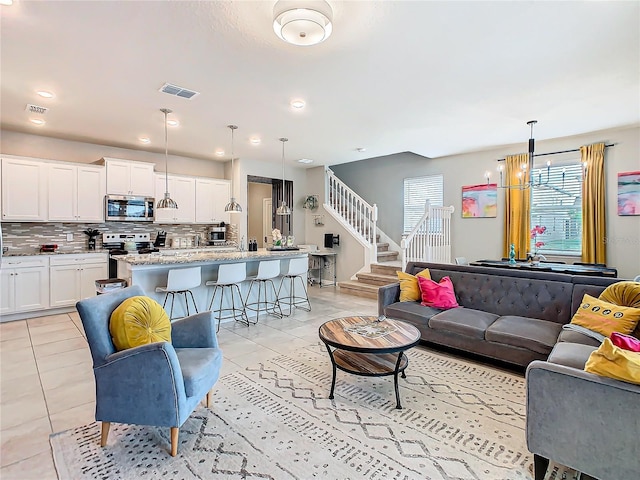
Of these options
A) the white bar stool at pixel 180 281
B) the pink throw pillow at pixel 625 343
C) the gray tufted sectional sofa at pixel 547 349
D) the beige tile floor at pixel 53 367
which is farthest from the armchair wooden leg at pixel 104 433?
the pink throw pillow at pixel 625 343

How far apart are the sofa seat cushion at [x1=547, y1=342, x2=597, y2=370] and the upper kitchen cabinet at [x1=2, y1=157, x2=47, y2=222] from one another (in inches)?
271

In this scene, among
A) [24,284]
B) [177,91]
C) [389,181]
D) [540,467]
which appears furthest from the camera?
[389,181]

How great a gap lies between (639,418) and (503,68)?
3.05 metres

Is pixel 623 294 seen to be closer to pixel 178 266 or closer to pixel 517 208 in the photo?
pixel 517 208

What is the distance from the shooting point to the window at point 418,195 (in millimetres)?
7613

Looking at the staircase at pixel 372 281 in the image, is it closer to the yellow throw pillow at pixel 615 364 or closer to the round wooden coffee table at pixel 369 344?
the round wooden coffee table at pixel 369 344

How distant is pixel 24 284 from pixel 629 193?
30.2 feet

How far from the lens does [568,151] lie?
18.9 feet

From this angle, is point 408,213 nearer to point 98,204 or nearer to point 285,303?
point 285,303

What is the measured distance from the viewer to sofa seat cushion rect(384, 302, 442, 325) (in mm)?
3729

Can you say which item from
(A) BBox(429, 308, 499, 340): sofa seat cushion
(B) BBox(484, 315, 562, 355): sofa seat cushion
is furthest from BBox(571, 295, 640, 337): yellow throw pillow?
(A) BBox(429, 308, 499, 340): sofa seat cushion

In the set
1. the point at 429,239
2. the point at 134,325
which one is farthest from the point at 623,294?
the point at 134,325

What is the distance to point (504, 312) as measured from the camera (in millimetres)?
3705

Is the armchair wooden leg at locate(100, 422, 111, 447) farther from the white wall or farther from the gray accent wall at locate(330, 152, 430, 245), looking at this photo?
the gray accent wall at locate(330, 152, 430, 245)
